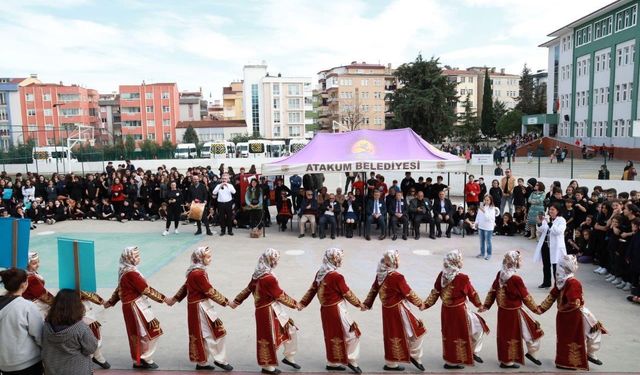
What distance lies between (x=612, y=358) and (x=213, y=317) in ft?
17.2

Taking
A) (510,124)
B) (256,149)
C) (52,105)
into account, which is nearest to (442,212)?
(256,149)

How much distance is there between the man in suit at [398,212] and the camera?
15.1 meters

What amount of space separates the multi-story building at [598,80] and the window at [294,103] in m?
40.5

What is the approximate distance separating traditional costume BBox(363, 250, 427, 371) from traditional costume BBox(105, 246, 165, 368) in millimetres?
2841

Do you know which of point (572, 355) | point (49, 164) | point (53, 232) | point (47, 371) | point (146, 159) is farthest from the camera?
point (146, 159)

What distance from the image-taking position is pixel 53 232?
1686 centimetres

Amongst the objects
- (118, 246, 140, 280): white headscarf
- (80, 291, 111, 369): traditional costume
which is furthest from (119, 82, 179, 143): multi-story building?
(118, 246, 140, 280): white headscarf

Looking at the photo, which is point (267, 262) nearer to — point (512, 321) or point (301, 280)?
point (512, 321)

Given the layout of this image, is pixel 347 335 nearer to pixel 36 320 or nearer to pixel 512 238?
pixel 36 320

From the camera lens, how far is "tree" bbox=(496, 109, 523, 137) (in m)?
69.4

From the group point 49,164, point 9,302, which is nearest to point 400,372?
point 9,302

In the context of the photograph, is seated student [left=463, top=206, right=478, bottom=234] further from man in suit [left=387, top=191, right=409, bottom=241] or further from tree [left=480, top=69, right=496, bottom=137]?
tree [left=480, top=69, right=496, bottom=137]

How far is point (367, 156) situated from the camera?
15414 mm

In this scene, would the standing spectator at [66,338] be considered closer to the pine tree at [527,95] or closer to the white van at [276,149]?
the white van at [276,149]
